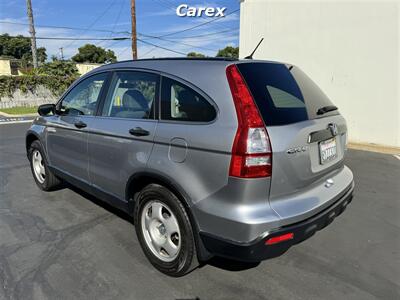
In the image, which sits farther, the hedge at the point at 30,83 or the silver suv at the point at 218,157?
the hedge at the point at 30,83

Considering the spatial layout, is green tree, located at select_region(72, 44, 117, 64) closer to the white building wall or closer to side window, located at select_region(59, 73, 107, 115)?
the white building wall

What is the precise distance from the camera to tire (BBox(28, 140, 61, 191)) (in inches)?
181

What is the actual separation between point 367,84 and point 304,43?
2.10 m

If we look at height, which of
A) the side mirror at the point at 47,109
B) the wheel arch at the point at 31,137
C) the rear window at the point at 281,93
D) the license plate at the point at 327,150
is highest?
the rear window at the point at 281,93

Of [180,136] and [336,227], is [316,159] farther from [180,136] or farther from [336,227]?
[336,227]

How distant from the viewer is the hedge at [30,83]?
18250 millimetres

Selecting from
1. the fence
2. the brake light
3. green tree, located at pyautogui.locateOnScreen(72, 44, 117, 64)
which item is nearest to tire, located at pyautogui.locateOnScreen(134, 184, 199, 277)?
the brake light

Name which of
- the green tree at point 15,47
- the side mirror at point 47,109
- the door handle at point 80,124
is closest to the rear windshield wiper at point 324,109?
the door handle at point 80,124

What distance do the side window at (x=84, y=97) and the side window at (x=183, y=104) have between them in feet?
3.63

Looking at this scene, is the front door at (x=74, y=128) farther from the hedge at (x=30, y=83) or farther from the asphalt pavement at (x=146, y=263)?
the hedge at (x=30, y=83)

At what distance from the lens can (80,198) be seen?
453 centimetres

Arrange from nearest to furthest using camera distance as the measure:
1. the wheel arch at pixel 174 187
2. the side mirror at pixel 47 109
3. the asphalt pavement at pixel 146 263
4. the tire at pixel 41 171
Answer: the wheel arch at pixel 174 187, the asphalt pavement at pixel 146 263, the side mirror at pixel 47 109, the tire at pixel 41 171

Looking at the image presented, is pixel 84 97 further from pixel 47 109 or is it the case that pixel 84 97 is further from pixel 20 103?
pixel 20 103

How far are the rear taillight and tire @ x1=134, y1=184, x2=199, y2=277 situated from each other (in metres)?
0.62
